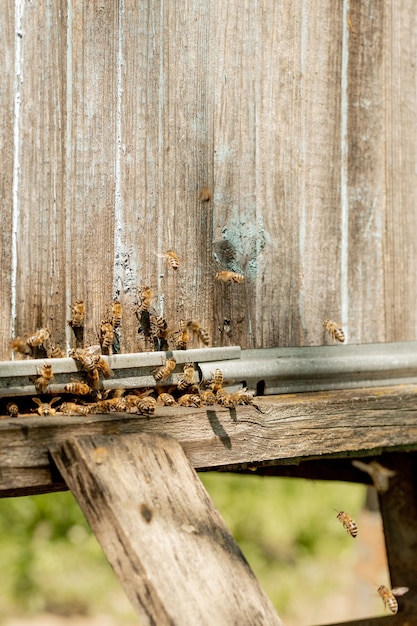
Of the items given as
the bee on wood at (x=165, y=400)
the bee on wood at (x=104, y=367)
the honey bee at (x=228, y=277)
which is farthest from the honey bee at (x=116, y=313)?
the honey bee at (x=228, y=277)

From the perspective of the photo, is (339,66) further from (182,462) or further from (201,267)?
(182,462)

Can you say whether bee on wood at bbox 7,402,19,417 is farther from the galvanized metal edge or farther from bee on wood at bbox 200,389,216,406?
Answer: bee on wood at bbox 200,389,216,406

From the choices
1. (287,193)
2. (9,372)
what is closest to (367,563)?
(287,193)

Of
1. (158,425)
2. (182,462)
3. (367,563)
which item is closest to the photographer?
(182,462)

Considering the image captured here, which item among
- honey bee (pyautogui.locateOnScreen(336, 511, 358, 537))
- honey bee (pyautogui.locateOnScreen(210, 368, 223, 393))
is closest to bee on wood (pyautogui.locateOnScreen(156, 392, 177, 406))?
honey bee (pyautogui.locateOnScreen(210, 368, 223, 393))

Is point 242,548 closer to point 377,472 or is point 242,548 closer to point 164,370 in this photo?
point 377,472

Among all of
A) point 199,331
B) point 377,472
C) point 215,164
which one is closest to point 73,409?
point 199,331
